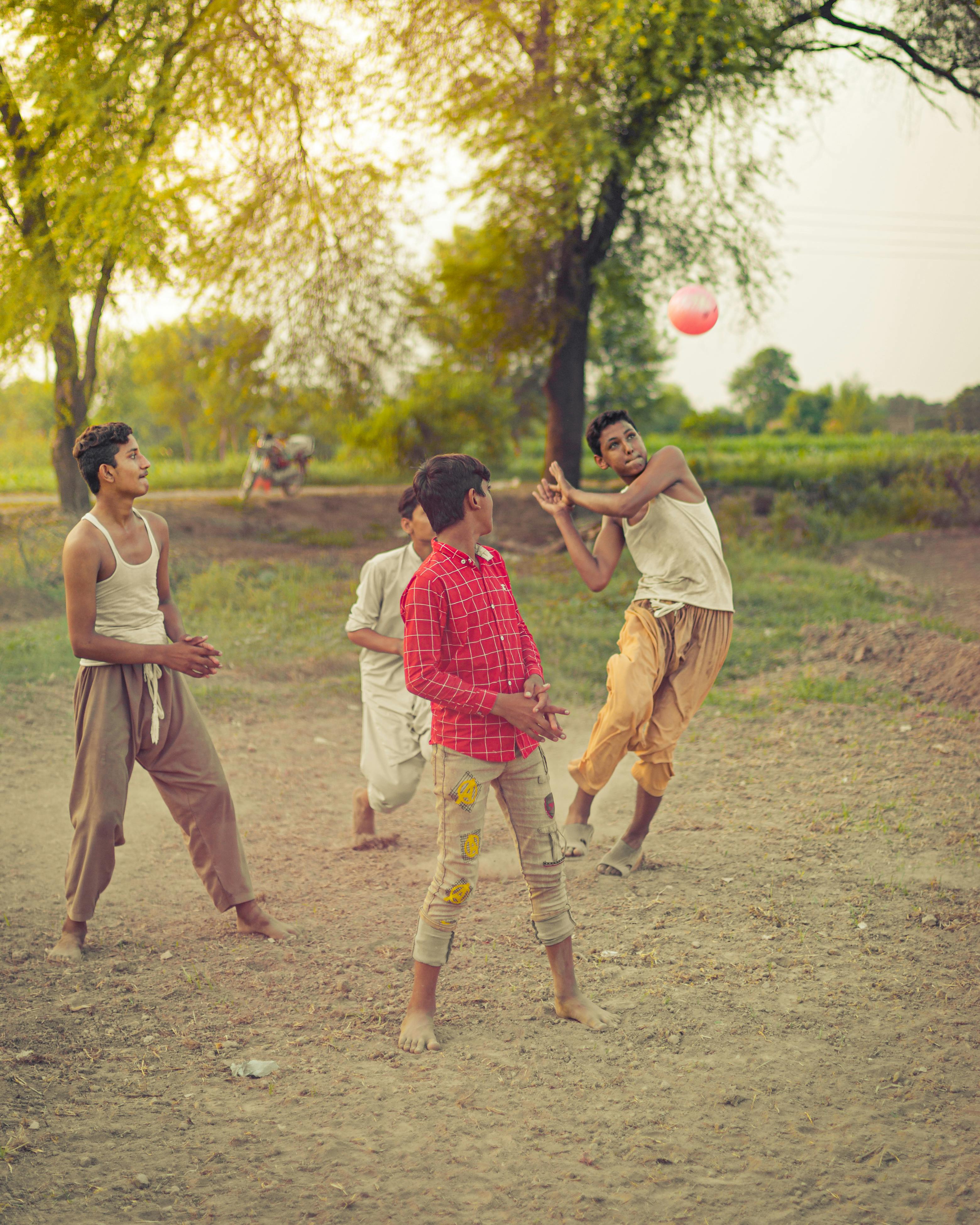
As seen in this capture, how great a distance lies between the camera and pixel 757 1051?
308cm

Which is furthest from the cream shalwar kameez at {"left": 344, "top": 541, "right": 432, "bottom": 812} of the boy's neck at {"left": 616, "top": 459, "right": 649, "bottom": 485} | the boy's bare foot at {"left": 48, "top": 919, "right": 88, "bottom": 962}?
the boy's bare foot at {"left": 48, "top": 919, "right": 88, "bottom": 962}

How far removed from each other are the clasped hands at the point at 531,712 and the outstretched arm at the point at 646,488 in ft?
4.72

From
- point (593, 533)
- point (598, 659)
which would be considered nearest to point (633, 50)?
point (593, 533)

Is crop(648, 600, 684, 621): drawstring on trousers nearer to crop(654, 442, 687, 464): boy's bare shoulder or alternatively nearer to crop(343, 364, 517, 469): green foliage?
crop(654, 442, 687, 464): boy's bare shoulder

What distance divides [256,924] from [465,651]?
165 cm

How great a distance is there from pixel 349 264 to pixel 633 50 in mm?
3995

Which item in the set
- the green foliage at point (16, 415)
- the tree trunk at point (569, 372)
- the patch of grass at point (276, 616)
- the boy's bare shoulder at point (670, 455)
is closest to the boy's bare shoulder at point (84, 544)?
the boy's bare shoulder at point (670, 455)

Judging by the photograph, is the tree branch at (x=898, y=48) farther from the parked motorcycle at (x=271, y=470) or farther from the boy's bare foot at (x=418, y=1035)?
the boy's bare foot at (x=418, y=1035)

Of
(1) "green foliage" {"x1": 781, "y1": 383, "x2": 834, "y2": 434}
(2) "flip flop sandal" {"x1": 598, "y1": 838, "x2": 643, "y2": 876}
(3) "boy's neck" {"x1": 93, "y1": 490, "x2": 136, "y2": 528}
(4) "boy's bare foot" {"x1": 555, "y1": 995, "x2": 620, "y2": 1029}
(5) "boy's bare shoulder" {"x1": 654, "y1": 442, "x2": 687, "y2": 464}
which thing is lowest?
(4) "boy's bare foot" {"x1": 555, "y1": 995, "x2": 620, "y2": 1029}

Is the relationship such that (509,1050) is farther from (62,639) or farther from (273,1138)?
(62,639)

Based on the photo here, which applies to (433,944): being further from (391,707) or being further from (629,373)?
(629,373)

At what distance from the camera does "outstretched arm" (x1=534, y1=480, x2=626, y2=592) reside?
402cm

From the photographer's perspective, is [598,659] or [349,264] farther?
[349,264]

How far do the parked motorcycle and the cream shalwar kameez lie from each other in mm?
13449
